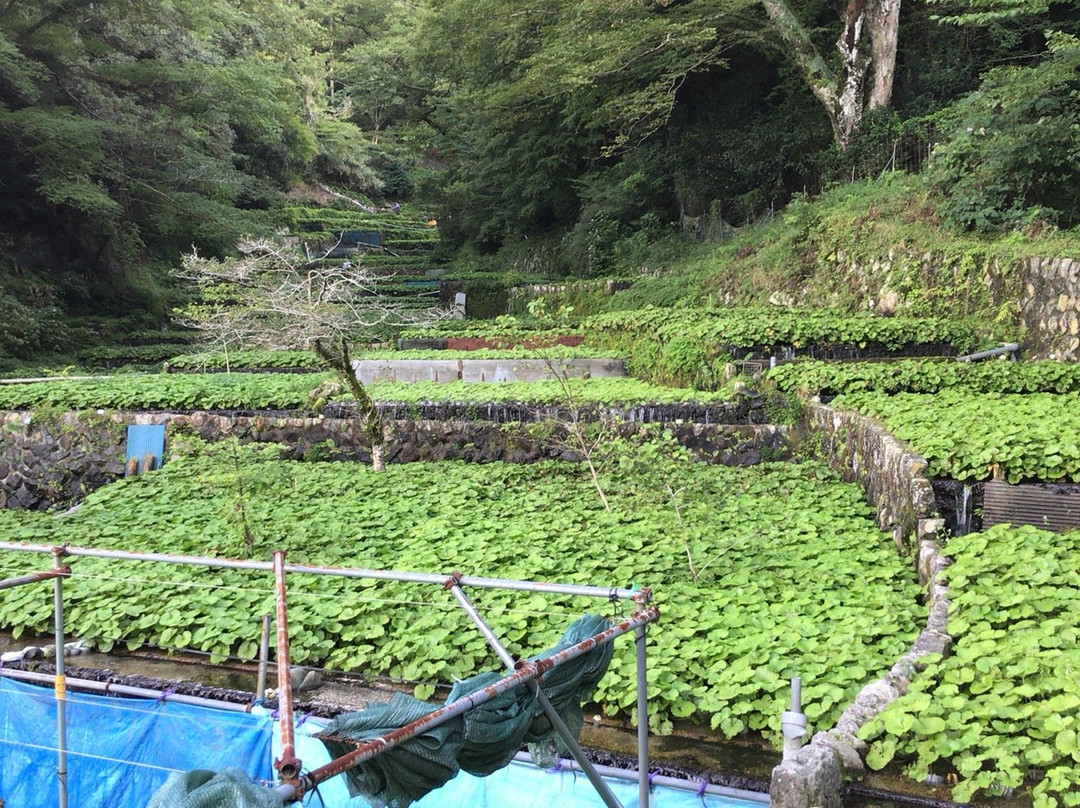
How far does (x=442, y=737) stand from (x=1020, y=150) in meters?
13.8

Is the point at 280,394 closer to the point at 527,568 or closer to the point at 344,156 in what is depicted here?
the point at 527,568

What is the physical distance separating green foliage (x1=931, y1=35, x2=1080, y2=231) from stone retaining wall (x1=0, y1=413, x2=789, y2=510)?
20.8ft

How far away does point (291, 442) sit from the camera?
1151 cm

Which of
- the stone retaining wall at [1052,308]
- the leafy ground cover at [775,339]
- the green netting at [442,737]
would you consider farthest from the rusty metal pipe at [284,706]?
the stone retaining wall at [1052,308]

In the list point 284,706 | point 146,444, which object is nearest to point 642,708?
point 284,706

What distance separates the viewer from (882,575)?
19.3 ft

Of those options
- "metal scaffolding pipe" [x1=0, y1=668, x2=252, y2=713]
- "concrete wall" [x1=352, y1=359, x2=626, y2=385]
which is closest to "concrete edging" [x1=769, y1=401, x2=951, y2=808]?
"metal scaffolding pipe" [x1=0, y1=668, x2=252, y2=713]

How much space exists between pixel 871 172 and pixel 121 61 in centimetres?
2266

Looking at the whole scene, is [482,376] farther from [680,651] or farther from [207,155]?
[207,155]

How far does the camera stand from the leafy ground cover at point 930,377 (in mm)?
9219

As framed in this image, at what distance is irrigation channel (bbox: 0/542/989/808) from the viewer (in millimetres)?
2367

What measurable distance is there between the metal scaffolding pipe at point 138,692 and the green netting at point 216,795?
2.62 meters

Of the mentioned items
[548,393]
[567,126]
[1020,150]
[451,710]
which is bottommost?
[451,710]

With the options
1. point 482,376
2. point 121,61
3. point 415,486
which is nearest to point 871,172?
point 482,376
